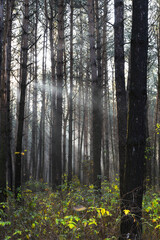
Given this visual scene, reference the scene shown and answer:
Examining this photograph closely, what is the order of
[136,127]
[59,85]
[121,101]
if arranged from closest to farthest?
[136,127] < [121,101] < [59,85]

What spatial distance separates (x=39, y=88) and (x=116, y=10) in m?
14.6

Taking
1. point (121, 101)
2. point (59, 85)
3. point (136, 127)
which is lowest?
point (136, 127)

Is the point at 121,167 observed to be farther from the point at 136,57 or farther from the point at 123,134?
the point at 136,57

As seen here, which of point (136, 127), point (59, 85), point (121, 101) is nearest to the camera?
point (136, 127)

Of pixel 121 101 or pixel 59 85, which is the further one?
pixel 59 85

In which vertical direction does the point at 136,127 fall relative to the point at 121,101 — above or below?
below

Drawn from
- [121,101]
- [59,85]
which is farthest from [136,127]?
[59,85]

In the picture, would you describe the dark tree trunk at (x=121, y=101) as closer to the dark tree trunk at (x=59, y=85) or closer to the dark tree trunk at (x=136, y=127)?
the dark tree trunk at (x=136, y=127)

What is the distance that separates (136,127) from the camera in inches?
136

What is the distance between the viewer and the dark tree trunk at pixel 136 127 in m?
3.44

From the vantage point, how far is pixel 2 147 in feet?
18.5

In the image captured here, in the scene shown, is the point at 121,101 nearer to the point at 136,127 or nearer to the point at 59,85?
the point at 136,127

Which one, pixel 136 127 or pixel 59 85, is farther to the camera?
pixel 59 85

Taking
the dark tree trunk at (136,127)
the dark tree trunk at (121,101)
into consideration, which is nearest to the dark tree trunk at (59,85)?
the dark tree trunk at (121,101)
